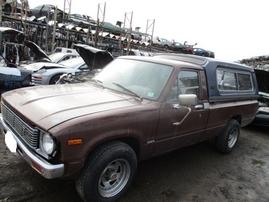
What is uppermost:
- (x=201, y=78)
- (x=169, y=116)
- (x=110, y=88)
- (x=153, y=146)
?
(x=201, y=78)

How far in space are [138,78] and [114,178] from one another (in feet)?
4.77

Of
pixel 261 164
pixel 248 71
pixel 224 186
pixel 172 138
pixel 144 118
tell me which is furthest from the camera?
pixel 248 71

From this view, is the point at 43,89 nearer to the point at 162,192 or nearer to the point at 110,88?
the point at 110,88

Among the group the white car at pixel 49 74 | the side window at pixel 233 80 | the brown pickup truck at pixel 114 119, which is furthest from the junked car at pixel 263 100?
the white car at pixel 49 74

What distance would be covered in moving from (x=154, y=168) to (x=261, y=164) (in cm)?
244

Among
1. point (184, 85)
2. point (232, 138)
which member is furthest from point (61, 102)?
point (232, 138)

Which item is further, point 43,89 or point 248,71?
point 248,71

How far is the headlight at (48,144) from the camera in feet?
6.79

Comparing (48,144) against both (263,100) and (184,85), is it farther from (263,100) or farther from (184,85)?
(263,100)

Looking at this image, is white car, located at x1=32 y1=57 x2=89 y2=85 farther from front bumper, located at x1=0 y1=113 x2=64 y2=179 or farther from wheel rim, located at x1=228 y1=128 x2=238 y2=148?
wheel rim, located at x1=228 y1=128 x2=238 y2=148

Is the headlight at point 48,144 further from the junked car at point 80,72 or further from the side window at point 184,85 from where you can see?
the junked car at point 80,72

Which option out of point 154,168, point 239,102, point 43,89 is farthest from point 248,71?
point 43,89

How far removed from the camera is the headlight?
2070 millimetres

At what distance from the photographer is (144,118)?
105 inches
